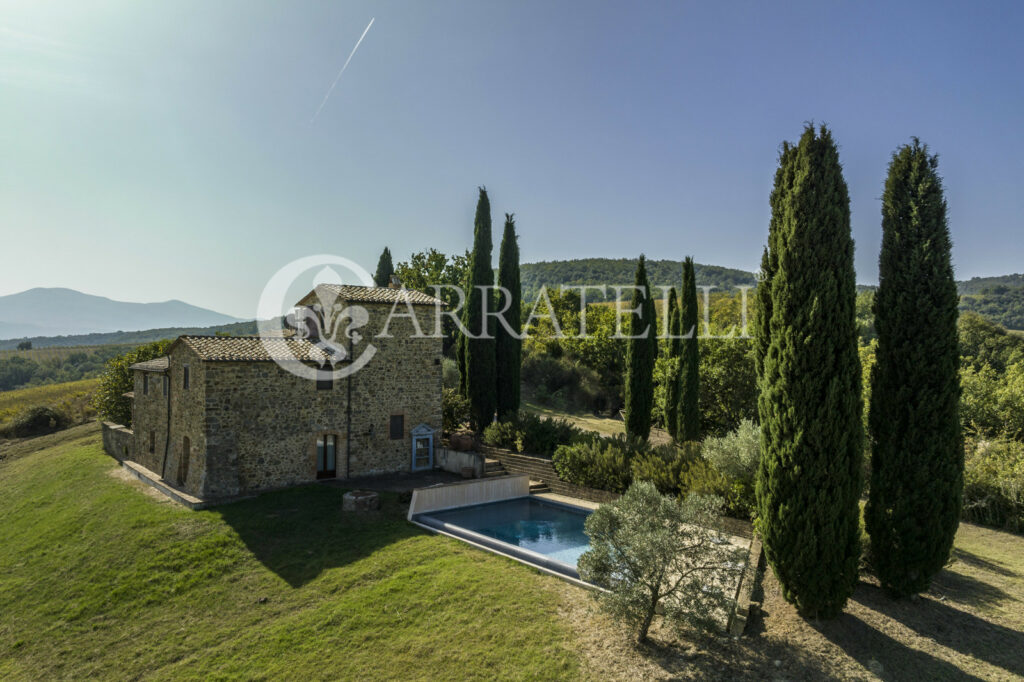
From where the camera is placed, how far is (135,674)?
8.69 m

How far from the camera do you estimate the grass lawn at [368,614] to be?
7.08 meters

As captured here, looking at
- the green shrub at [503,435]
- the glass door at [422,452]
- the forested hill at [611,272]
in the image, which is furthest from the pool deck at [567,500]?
the forested hill at [611,272]

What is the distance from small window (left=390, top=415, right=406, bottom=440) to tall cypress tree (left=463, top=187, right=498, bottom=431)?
442 centimetres

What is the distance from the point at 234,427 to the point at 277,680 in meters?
9.25

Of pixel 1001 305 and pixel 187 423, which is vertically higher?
pixel 1001 305

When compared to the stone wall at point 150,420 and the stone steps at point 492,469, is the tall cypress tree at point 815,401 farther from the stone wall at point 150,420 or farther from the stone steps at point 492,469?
the stone wall at point 150,420

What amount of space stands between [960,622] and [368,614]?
365 inches

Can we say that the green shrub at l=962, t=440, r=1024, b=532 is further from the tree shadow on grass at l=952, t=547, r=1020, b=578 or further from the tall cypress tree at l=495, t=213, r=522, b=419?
the tall cypress tree at l=495, t=213, r=522, b=419

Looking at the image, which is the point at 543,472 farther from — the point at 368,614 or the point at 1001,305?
the point at 1001,305

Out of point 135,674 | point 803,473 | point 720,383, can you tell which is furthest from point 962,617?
point 720,383

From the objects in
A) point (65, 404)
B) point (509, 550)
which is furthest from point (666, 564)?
point (65, 404)

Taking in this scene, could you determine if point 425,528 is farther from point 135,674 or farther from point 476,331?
point 476,331

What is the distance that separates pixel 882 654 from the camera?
22.5ft

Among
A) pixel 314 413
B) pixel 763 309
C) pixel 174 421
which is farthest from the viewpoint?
pixel 174 421
